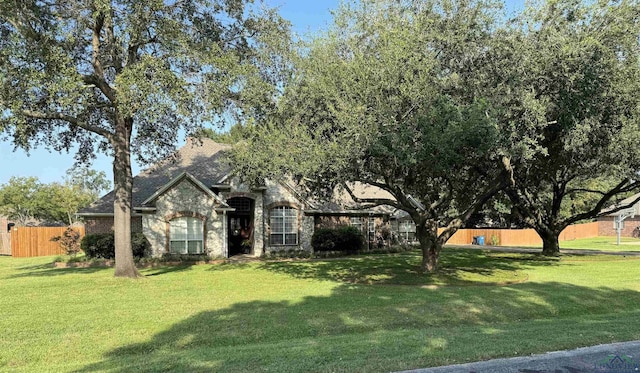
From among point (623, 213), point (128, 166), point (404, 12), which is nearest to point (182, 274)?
point (128, 166)

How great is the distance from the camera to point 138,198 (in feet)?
76.8

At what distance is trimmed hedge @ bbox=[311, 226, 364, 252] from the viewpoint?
25375 mm

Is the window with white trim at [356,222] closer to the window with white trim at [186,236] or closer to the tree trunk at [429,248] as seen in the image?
the window with white trim at [186,236]

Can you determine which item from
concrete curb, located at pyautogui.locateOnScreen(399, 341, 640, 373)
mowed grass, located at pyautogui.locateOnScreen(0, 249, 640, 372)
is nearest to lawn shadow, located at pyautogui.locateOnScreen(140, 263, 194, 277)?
mowed grass, located at pyautogui.locateOnScreen(0, 249, 640, 372)

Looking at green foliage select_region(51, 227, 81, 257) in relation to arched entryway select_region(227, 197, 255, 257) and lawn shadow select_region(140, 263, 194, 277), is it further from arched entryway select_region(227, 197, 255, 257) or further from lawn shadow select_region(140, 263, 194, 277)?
arched entryway select_region(227, 197, 255, 257)

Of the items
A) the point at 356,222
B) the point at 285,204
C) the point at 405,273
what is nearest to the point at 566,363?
the point at 405,273

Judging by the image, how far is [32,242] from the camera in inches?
1151

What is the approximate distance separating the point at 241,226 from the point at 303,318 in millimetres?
17361

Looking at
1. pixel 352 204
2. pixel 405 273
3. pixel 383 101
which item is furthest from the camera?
pixel 352 204

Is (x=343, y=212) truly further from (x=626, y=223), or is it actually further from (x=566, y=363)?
(x=626, y=223)

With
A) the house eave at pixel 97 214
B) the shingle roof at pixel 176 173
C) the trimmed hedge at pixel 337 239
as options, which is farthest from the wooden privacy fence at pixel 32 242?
the trimmed hedge at pixel 337 239

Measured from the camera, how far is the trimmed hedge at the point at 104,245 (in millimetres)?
21062

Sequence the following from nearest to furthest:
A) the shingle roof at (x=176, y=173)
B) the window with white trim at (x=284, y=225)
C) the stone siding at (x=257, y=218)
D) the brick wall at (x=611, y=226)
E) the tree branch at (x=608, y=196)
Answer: the tree branch at (x=608, y=196)
the shingle roof at (x=176, y=173)
the stone siding at (x=257, y=218)
the window with white trim at (x=284, y=225)
the brick wall at (x=611, y=226)

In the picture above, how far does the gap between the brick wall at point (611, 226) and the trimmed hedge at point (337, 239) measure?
3947 centimetres
